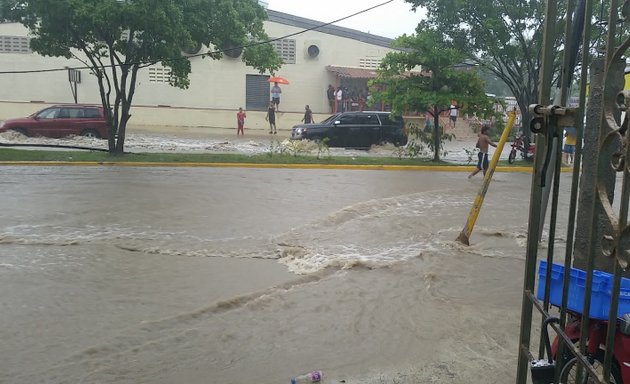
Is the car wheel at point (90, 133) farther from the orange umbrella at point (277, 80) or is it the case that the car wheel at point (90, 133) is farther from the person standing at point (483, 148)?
the person standing at point (483, 148)

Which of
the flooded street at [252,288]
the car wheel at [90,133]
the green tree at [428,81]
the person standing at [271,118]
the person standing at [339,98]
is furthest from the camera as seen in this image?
the person standing at [339,98]

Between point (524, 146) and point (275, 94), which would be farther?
point (275, 94)

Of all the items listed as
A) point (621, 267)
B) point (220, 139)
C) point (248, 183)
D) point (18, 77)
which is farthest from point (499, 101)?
point (18, 77)

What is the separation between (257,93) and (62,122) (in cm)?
1476

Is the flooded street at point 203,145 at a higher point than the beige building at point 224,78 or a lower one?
lower

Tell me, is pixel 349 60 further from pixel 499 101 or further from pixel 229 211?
pixel 229 211

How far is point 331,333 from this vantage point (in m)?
5.07

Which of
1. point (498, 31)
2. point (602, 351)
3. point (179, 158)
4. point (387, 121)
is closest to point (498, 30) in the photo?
point (498, 31)

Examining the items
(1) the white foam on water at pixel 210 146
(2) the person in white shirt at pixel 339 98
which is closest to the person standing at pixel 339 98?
(2) the person in white shirt at pixel 339 98

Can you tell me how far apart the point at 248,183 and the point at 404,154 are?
28.1 ft

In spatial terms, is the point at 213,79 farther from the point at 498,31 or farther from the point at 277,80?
the point at 498,31

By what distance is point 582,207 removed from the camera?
397 centimetres

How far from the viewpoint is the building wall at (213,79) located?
32.2 m

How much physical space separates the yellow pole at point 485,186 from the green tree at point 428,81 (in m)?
10.1
